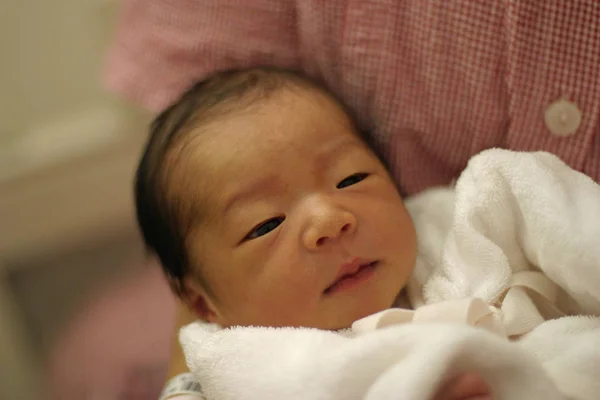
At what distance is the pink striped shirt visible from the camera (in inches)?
28.3

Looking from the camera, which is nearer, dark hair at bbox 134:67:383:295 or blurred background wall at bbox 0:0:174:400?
dark hair at bbox 134:67:383:295

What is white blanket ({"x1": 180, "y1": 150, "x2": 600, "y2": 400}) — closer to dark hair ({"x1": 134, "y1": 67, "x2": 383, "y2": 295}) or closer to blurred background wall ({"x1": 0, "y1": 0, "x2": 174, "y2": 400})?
dark hair ({"x1": 134, "y1": 67, "x2": 383, "y2": 295})

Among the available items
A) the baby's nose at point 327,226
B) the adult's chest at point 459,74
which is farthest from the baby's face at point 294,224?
the adult's chest at point 459,74

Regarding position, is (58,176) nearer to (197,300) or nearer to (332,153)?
(197,300)

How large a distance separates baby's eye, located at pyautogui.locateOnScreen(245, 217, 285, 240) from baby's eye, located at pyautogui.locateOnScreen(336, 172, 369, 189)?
80 mm

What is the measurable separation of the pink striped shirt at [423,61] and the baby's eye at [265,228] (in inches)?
8.5

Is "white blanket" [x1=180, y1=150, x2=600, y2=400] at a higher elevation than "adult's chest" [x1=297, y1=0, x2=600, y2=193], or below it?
below

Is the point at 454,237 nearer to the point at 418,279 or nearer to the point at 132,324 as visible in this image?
the point at 418,279

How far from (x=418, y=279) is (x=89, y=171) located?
1.18 m

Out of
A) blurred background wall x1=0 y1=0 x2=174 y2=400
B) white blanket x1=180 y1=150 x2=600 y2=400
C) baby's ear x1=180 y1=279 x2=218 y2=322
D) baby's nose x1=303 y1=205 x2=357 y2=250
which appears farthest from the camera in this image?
blurred background wall x1=0 y1=0 x2=174 y2=400

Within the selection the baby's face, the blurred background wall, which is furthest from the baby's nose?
the blurred background wall

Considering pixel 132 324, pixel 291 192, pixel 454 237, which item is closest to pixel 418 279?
pixel 454 237

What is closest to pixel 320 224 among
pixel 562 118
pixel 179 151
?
pixel 179 151

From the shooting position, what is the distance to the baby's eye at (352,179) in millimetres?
733
